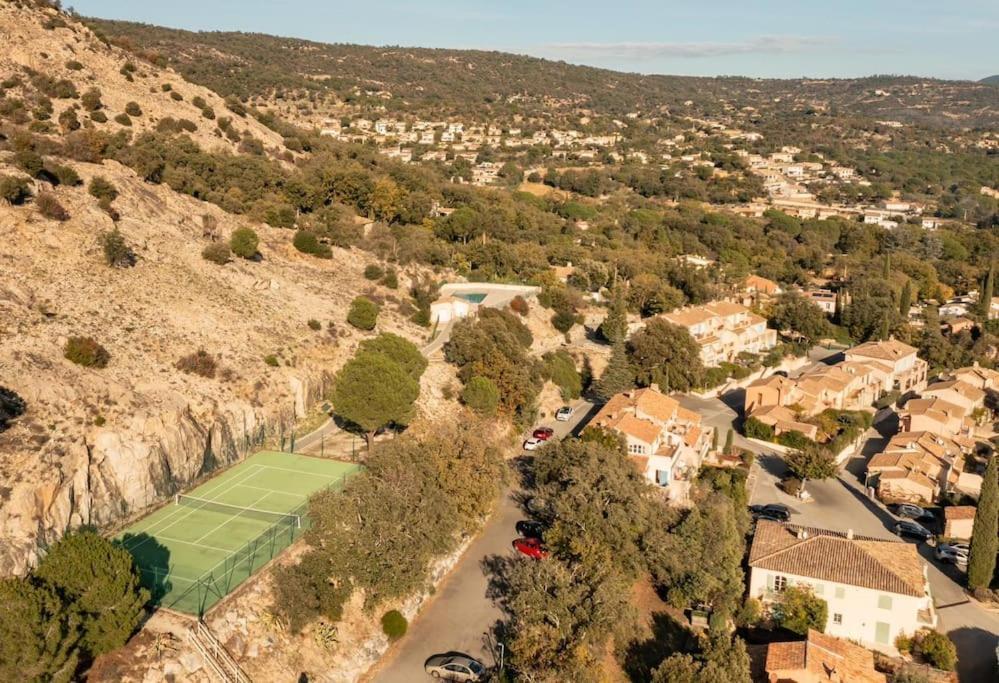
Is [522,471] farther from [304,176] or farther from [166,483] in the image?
[304,176]

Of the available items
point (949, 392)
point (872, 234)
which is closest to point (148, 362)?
point (949, 392)

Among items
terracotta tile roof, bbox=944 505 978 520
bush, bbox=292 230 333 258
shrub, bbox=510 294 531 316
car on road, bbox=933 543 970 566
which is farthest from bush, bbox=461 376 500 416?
terracotta tile roof, bbox=944 505 978 520

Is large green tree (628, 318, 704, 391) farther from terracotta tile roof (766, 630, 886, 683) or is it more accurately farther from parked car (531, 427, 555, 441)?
terracotta tile roof (766, 630, 886, 683)

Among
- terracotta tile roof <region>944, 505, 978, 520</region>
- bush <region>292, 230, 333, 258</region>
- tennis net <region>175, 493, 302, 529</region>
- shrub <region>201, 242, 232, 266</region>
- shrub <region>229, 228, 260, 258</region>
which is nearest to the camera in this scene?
tennis net <region>175, 493, 302, 529</region>

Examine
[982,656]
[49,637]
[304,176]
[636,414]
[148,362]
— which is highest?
[304,176]

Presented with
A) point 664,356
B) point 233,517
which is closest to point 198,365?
point 233,517

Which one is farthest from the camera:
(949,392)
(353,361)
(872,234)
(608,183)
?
(608,183)

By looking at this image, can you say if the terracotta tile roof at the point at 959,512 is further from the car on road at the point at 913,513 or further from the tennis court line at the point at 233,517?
the tennis court line at the point at 233,517
